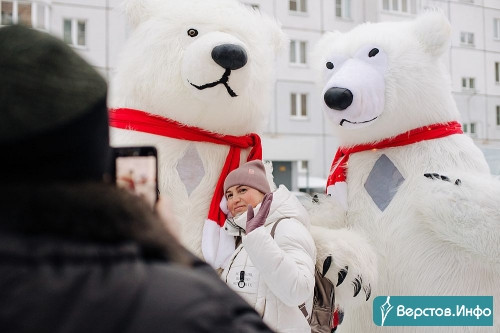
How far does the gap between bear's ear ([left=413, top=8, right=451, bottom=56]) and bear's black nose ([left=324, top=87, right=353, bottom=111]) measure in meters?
0.53

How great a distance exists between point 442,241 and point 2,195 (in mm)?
2250

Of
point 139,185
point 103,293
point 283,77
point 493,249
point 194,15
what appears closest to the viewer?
point 103,293

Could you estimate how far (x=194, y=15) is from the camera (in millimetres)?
2723

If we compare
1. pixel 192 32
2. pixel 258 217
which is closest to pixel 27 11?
pixel 192 32

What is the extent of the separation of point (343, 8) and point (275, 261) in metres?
10.3

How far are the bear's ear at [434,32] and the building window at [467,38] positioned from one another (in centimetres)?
531

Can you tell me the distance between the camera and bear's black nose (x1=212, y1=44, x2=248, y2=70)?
2479 mm

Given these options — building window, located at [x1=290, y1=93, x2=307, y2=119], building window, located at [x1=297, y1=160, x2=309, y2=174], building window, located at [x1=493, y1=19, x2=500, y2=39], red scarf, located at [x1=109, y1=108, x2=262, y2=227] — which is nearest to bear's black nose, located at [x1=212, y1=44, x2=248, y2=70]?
red scarf, located at [x1=109, y1=108, x2=262, y2=227]

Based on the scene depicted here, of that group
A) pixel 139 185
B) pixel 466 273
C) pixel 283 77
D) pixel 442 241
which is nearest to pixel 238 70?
pixel 442 241

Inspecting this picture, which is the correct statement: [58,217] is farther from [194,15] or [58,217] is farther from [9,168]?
[194,15]

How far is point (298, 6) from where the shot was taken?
11266 mm

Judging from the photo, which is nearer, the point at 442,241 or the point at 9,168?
the point at 9,168

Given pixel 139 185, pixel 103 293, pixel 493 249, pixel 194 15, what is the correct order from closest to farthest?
pixel 103 293
pixel 139 185
pixel 493 249
pixel 194 15

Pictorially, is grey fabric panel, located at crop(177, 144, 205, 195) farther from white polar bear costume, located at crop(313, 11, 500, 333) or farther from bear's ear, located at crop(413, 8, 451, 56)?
bear's ear, located at crop(413, 8, 451, 56)
